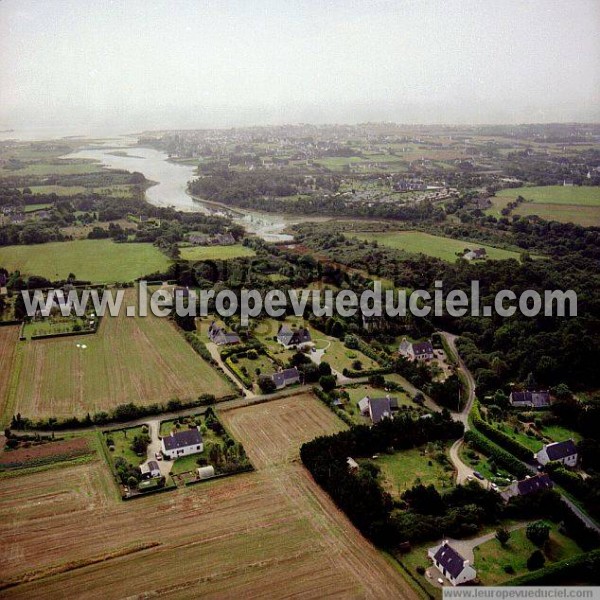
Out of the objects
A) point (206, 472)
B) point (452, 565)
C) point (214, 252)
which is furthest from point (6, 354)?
point (452, 565)

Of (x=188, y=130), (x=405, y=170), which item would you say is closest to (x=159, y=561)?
(x=405, y=170)

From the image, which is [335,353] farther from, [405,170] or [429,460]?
[405,170]

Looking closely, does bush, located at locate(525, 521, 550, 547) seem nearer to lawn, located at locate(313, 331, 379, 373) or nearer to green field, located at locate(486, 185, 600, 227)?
lawn, located at locate(313, 331, 379, 373)

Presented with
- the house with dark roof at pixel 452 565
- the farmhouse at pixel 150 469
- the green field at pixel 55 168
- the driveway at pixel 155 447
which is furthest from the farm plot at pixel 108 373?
the green field at pixel 55 168

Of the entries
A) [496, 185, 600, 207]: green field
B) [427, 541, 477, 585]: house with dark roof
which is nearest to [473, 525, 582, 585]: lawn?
[427, 541, 477, 585]: house with dark roof

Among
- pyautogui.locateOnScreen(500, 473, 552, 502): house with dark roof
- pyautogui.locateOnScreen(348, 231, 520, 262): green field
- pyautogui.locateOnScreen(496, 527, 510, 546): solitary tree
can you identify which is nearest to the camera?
pyautogui.locateOnScreen(496, 527, 510, 546): solitary tree

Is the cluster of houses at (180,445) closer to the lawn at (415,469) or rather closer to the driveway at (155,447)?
the driveway at (155,447)
